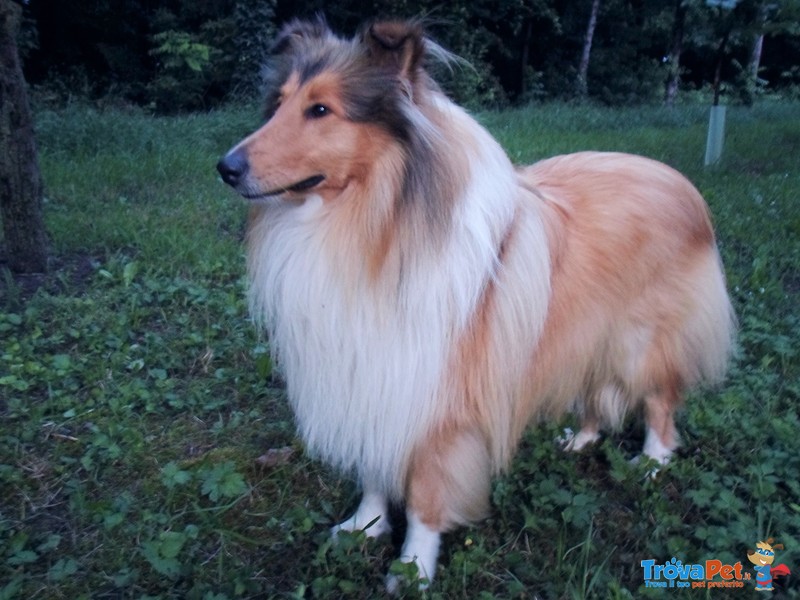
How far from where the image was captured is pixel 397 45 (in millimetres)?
2195

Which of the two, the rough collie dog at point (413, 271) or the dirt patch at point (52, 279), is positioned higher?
the rough collie dog at point (413, 271)

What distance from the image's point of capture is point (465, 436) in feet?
7.70

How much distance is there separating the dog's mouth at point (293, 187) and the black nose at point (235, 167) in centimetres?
6

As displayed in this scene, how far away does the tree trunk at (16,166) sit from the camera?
4.01m

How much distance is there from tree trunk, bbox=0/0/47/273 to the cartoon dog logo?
401 cm

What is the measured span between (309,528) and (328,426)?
0.43 metres

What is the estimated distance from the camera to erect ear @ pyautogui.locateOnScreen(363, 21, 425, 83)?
2.18 metres

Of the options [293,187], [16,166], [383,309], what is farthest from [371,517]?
[16,166]

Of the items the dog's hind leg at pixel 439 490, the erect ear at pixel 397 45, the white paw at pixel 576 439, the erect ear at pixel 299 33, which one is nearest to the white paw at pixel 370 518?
the dog's hind leg at pixel 439 490

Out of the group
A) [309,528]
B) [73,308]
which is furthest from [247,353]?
[309,528]

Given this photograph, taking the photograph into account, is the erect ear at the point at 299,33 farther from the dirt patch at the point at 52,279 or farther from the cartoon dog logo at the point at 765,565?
the dirt patch at the point at 52,279

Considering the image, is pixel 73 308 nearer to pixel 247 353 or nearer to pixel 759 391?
pixel 247 353

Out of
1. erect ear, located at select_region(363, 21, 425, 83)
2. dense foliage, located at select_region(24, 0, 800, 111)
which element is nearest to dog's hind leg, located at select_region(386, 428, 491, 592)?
erect ear, located at select_region(363, 21, 425, 83)

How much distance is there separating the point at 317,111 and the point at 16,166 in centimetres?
269
